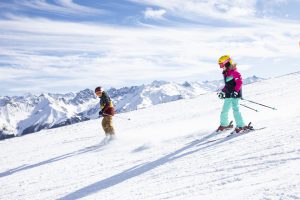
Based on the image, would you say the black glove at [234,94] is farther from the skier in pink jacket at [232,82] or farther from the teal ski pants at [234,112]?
the teal ski pants at [234,112]

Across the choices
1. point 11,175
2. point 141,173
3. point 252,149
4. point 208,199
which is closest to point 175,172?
point 141,173

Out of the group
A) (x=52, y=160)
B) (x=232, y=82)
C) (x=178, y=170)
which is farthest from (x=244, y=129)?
(x=52, y=160)

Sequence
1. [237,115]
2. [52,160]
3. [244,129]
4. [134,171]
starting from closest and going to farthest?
[134,171] < [244,129] < [237,115] < [52,160]

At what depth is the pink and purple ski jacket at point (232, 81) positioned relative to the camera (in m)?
11.3

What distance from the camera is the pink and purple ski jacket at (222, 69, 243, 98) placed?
11.3 metres

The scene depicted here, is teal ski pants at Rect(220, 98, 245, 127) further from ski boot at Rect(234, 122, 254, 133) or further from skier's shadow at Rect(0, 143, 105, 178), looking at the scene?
skier's shadow at Rect(0, 143, 105, 178)

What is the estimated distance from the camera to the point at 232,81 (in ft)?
37.2

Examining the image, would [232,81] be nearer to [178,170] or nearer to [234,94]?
[234,94]

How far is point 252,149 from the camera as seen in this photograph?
7906 mm

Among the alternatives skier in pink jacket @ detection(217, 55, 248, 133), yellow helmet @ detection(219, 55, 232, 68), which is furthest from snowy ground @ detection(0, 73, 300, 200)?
yellow helmet @ detection(219, 55, 232, 68)

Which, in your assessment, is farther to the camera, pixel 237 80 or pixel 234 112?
pixel 237 80

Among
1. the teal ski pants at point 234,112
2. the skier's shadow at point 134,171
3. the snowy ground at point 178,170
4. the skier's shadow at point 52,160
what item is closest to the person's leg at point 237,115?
the teal ski pants at point 234,112

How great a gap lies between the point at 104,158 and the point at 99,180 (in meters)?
2.93

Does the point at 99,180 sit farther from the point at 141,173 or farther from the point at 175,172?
the point at 175,172
